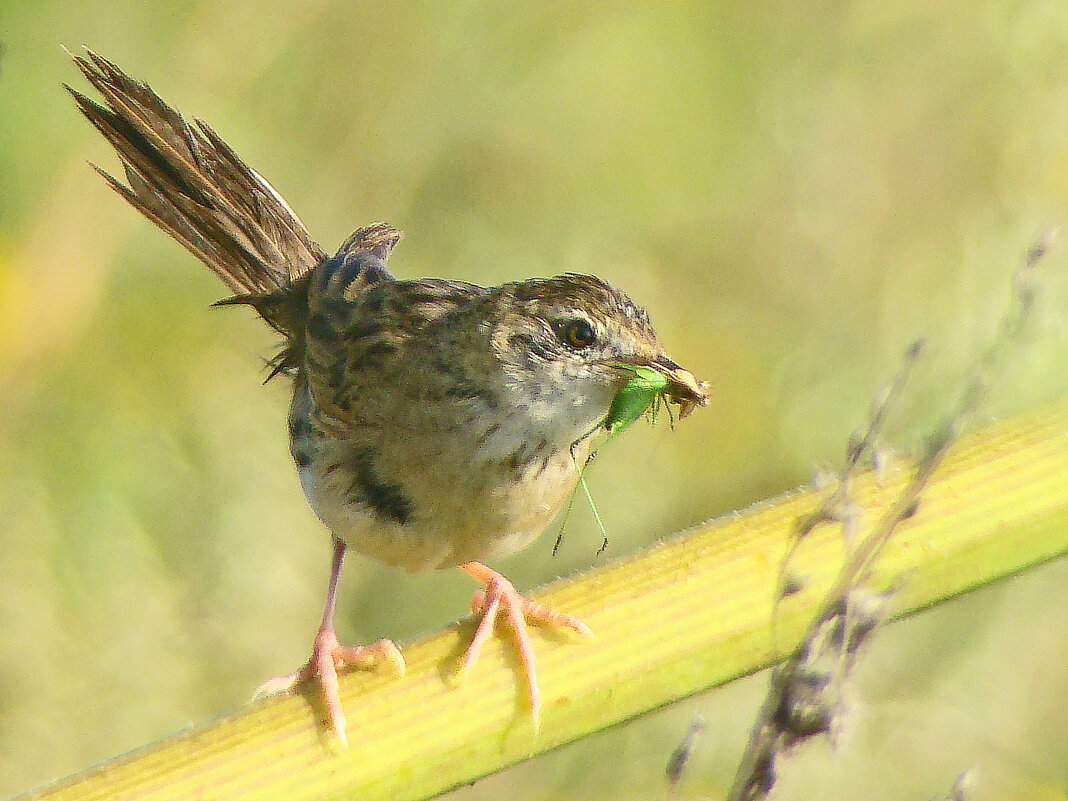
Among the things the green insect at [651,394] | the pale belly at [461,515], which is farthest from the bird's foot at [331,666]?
the green insect at [651,394]

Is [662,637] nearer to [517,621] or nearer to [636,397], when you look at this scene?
[517,621]

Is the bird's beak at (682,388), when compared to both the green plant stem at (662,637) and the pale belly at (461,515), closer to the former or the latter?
the pale belly at (461,515)

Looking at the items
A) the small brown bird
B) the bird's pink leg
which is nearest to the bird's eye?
the small brown bird

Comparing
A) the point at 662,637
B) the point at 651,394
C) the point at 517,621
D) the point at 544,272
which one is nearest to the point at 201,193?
the point at 544,272

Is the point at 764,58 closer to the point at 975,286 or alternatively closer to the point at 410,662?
the point at 975,286

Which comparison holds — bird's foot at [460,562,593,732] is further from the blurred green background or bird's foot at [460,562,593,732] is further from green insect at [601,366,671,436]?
green insect at [601,366,671,436]

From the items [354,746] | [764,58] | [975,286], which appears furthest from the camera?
[764,58]

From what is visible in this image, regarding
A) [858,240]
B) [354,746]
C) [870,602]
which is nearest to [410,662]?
[354,746]
